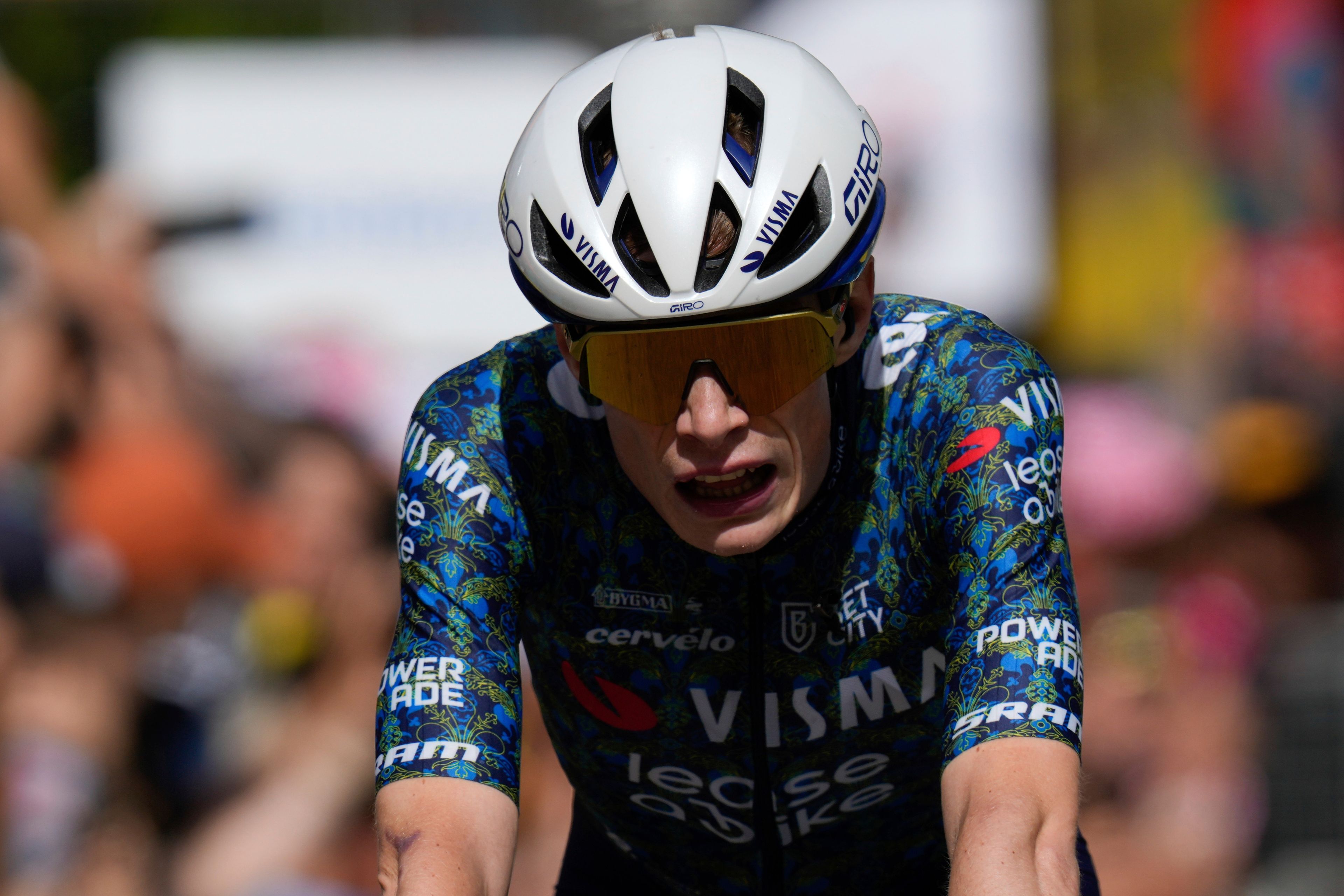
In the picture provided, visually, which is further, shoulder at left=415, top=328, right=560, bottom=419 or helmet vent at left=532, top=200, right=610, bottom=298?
shoulder at left=415, top=328, right=560, bottom=419

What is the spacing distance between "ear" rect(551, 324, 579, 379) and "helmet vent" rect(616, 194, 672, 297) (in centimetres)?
22

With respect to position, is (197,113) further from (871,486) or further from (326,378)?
(871,486)

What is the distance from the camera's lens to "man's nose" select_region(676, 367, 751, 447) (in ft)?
8.48

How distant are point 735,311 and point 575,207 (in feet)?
1.11

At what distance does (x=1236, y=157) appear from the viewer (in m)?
11.3

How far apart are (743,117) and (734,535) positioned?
0.74 m

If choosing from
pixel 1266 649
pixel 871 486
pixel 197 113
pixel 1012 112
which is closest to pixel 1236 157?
pixel 1012 112

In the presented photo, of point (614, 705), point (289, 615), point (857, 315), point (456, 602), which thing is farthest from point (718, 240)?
point (289, 615)

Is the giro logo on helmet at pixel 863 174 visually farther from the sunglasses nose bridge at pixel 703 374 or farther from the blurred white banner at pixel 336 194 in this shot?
the blurred white banner at pixel 336 194

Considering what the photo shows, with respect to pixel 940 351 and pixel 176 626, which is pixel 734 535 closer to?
pixel 940 351

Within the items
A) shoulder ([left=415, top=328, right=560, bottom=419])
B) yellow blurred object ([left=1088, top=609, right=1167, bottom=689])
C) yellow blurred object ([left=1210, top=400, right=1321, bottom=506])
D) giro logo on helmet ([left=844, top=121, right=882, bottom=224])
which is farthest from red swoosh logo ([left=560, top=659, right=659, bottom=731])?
yellow blurred object ([left=1210, top=400, right=1321, bottom=506])

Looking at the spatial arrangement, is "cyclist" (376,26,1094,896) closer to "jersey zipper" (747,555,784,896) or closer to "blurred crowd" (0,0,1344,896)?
"jersey zipper" (747,555,784,896)

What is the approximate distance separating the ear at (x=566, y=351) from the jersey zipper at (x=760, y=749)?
1.84 feet

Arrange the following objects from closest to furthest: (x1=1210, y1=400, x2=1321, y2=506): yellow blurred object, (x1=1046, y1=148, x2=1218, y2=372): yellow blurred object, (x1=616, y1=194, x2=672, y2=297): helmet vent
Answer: (x1=616, y1=194, x2=672, y2=297): helmet vent
(x1=1210, y1=400, x2=1321, y2=506): yellow blurred object
(x1=1046, y1=148, x2=1218, y2=372): yellow blurred object
